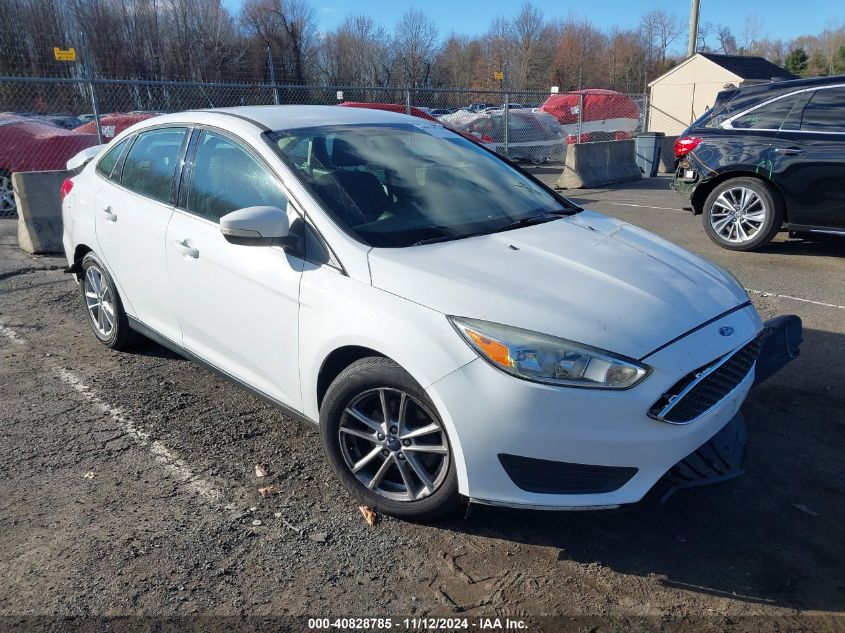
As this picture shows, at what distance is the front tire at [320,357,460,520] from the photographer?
2732 millimetres

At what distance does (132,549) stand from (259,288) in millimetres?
1240

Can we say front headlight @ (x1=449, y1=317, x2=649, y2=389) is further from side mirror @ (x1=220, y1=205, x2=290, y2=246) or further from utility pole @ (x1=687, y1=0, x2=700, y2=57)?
utility pole @ (x1=687, y1=0, x2=700, y2=57)

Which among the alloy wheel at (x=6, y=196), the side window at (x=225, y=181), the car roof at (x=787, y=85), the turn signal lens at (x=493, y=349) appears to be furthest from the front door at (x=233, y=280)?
the alloy wheel at (x=6, y=196)

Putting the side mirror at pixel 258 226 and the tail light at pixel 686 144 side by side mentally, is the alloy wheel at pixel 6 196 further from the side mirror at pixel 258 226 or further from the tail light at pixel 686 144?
the tail light at pixel 686 144

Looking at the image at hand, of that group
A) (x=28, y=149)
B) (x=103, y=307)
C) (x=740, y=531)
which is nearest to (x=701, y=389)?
(x=740, y=531)

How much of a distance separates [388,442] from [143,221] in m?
2.18

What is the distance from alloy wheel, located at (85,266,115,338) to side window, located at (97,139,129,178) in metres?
0.66

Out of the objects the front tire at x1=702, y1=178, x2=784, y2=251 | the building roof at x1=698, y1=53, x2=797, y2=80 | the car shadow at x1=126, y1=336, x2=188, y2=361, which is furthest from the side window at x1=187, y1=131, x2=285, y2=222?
the building roof at x1=698, y1=53, x2=797, y2=80

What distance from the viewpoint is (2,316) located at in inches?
229

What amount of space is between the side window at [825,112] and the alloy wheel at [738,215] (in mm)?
864

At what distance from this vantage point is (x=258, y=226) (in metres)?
3.00

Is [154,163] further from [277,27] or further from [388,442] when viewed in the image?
[277,27]

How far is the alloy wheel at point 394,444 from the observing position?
2.76 meters

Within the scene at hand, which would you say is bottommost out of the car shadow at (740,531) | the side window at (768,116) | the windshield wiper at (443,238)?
the car shadow at (740,531)
